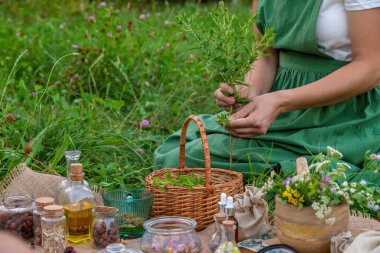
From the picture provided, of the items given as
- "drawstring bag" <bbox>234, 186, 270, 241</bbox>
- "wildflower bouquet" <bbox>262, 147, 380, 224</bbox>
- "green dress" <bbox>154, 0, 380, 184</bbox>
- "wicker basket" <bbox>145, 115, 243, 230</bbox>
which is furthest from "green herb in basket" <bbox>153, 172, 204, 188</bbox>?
"wildflower bouquet" <bbox>262, 147, 380, 224</bbox>

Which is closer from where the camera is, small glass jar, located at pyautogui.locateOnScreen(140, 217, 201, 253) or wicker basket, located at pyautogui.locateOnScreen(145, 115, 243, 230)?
small glass jar, located at pyautogui.locateOnScreen(140, 217, 201, 253)

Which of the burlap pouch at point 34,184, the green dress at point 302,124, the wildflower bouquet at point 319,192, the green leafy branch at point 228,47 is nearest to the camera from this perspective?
the wildflower bouquet at point 319,192

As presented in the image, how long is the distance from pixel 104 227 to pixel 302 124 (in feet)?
3.42

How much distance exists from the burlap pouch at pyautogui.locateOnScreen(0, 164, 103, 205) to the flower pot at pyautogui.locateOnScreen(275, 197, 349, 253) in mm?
856

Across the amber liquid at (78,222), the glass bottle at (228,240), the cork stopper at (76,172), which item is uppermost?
the cork stopper at (76,172)

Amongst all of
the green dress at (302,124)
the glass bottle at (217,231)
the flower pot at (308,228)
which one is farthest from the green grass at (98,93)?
the flower pot at (308,228)

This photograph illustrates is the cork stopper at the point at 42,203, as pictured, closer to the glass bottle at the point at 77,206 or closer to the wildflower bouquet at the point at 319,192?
the glass bottle at the point at 77,206

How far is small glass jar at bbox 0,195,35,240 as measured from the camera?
2.70 metres

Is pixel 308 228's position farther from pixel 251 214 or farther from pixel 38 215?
pixel 38 215

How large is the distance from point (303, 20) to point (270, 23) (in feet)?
0.69

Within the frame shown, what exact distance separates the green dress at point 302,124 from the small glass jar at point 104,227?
756mm

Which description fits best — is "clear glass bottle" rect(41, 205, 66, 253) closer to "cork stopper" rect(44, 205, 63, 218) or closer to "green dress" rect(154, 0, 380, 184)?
"cork stopper" rect(44, 205, 63, 218)

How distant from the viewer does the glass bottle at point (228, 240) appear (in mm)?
2379

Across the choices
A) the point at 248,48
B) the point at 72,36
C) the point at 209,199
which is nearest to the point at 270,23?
the point at 248,48
